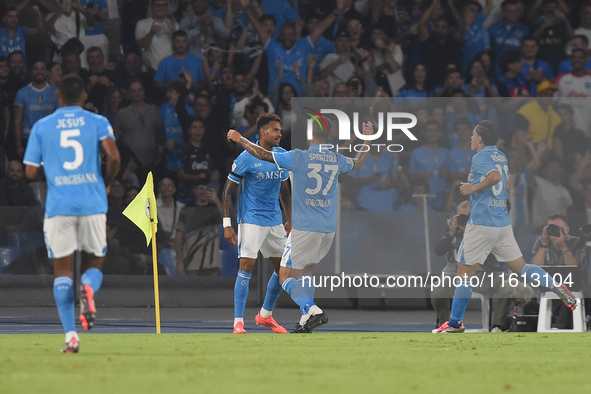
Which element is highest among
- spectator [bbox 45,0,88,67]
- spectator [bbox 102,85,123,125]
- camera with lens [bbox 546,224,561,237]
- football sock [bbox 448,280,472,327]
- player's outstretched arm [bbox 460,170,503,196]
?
spectator [bbox 45,0,88,67]

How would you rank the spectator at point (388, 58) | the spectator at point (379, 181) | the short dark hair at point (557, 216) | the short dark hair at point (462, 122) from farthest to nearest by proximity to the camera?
1. the spectator at point (388, 58)
2. the short dark hair at point (462, 122)
3. the spectator at point (379, 181)
4. the short dark hair at point (557, 216)

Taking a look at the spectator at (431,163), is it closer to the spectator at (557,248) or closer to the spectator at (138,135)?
the spectator at (557,248)

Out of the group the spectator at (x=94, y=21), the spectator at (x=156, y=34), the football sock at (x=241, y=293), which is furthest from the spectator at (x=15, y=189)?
the football sock at (x=241, y=293)

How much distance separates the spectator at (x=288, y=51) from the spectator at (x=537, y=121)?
389 cm

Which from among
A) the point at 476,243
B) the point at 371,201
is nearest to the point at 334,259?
A: the point at 371,201

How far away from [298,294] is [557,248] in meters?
4.23

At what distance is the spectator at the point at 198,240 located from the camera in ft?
48.0

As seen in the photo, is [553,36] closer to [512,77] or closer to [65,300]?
[512,77]

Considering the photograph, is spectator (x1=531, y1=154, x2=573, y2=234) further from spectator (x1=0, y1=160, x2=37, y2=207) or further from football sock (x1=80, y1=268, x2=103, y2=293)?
football sock (x1=80, y1=268, x2=103, y2=293)

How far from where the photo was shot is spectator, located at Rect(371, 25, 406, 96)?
1656cm

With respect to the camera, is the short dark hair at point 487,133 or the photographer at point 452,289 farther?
the photographer at point 452,289

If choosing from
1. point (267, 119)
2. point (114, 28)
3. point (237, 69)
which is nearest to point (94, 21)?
point (114, 28)
